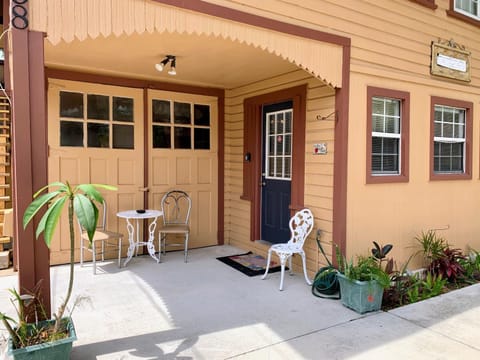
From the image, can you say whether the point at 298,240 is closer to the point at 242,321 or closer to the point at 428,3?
the point at 242,321

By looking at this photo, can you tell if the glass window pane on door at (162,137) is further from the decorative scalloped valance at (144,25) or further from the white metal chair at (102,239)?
the decorative scalloped valance at (144,25)

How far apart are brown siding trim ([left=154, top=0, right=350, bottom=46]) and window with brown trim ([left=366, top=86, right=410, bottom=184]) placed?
0.81m

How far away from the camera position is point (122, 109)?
502 cm

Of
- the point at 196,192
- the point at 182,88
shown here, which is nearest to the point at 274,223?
the point at 196,192

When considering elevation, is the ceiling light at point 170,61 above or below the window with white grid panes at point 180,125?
above

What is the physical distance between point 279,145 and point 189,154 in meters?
1.34

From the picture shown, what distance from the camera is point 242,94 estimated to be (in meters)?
5.50

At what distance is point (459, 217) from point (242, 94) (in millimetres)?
3424

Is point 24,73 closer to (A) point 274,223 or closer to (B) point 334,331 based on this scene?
(B) point 334,331

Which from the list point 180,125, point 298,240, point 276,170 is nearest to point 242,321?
point 298,240

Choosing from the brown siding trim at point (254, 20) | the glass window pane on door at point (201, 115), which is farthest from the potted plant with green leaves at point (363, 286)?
the glass window pane on door at point (201, 115)

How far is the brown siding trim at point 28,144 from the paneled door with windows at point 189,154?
2.70 metres

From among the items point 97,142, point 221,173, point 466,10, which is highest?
point 466,10

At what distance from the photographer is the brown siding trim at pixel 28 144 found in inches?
94.9
